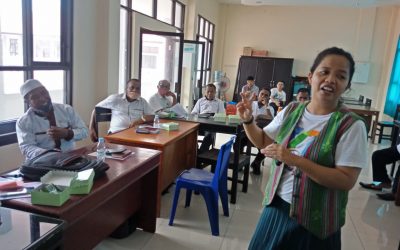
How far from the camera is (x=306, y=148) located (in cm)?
115

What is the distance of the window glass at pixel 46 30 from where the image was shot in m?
2.95

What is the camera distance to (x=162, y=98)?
4.41 meters

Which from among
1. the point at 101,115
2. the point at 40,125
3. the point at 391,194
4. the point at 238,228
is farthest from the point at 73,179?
the point at 391,194

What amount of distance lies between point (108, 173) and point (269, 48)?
8.58 m

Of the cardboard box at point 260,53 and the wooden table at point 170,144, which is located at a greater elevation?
the cardboard box at point 260,53

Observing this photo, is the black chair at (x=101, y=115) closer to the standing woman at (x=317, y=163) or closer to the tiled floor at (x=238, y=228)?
the tiled floor at (x=238, y=228)

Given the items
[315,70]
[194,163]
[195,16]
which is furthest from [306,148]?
[195,16]

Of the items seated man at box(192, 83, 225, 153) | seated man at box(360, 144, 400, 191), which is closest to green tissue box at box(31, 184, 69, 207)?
seated man at box(192, 83, 225, 153)

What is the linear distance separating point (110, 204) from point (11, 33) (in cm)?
178

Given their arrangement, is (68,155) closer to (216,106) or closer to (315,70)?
(315,70)

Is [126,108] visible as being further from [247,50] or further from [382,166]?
[247,50]

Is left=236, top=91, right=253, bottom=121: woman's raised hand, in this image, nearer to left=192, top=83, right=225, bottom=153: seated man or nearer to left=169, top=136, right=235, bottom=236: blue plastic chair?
left=169, top=136, right=235, bottom=236: blue plastic chair

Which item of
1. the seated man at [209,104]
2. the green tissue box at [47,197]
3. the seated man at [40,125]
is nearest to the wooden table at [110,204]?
the green tissue box at [47,197]

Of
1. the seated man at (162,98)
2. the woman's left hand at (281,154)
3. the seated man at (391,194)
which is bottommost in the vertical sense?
the seated man at (391,194)
